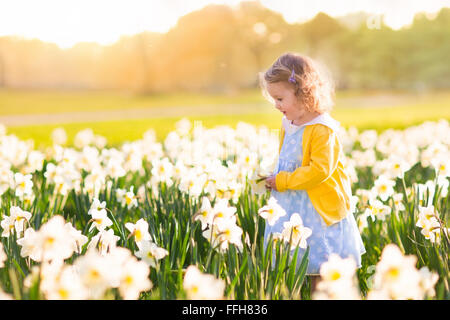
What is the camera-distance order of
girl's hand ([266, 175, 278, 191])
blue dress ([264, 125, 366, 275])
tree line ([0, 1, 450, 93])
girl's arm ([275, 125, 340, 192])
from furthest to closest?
1. tree line ([0, 1, 450, 93])
2. girl's hand ([266, 175, 278, 191])
3. blue dress ([264, 125, 366, 275])
4. girl's arm ([275, 125, 340, 192])

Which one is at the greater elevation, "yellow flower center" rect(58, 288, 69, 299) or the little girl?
the little girl

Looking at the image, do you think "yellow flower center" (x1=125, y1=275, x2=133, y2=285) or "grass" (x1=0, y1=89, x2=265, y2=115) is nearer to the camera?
"yellow flower center" (x1=125, y1=275, x2=133, y2=285)

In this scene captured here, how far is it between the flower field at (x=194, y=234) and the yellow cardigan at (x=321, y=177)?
235 mm

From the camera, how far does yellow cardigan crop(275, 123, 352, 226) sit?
2.68 metres

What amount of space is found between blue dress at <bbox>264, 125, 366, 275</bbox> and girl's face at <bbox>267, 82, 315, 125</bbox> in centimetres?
9

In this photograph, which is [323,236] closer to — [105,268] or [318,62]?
[318,62]

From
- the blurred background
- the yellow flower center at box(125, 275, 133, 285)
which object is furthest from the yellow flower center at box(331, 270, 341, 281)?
the blurred background

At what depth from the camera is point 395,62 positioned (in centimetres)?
4138

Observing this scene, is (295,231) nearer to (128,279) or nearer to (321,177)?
(321,177)

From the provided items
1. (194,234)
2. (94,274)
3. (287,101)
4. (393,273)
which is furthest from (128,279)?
(287,101)

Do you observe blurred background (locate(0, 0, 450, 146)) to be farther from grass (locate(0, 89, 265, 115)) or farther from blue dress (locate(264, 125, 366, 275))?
blue dress (locate(264, 125, 366, 275))

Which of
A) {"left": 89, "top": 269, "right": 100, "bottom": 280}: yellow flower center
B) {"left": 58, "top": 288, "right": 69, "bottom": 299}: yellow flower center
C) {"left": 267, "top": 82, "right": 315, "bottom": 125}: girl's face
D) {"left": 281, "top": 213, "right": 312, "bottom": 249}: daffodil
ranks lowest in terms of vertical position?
{"left": 58, "top": 288, "right": 69, "bottom": 299}: yellow flower center

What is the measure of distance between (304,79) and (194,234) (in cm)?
113

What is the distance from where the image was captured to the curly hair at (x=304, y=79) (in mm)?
2789
